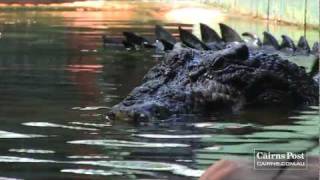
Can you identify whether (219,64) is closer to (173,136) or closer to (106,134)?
(173,136)

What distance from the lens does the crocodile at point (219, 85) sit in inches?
344

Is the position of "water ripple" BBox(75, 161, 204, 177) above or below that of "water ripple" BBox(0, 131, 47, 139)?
above

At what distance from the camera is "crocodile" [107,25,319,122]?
8.74 m

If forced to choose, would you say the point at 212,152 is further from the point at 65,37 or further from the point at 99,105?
the point at 65,37

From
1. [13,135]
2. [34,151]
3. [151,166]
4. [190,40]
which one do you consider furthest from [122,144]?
[190,40]

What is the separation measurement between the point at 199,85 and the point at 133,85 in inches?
117

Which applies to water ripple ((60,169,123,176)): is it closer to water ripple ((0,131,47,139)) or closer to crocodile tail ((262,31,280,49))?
water ripple ((0,131,47,139))

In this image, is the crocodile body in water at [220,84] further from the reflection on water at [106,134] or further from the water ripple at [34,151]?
the water ripple at [34,151]

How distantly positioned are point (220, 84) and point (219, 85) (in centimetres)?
2

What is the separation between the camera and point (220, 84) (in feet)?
30.3

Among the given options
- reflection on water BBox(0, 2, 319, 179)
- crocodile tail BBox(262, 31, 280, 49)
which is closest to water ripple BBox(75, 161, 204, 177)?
reflection on water BBox(0, 2, 319, 179)

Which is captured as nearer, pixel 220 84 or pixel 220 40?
pixel 220 84

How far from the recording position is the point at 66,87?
37.5ft

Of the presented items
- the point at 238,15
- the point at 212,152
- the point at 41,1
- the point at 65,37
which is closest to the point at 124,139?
the point at 212,152
